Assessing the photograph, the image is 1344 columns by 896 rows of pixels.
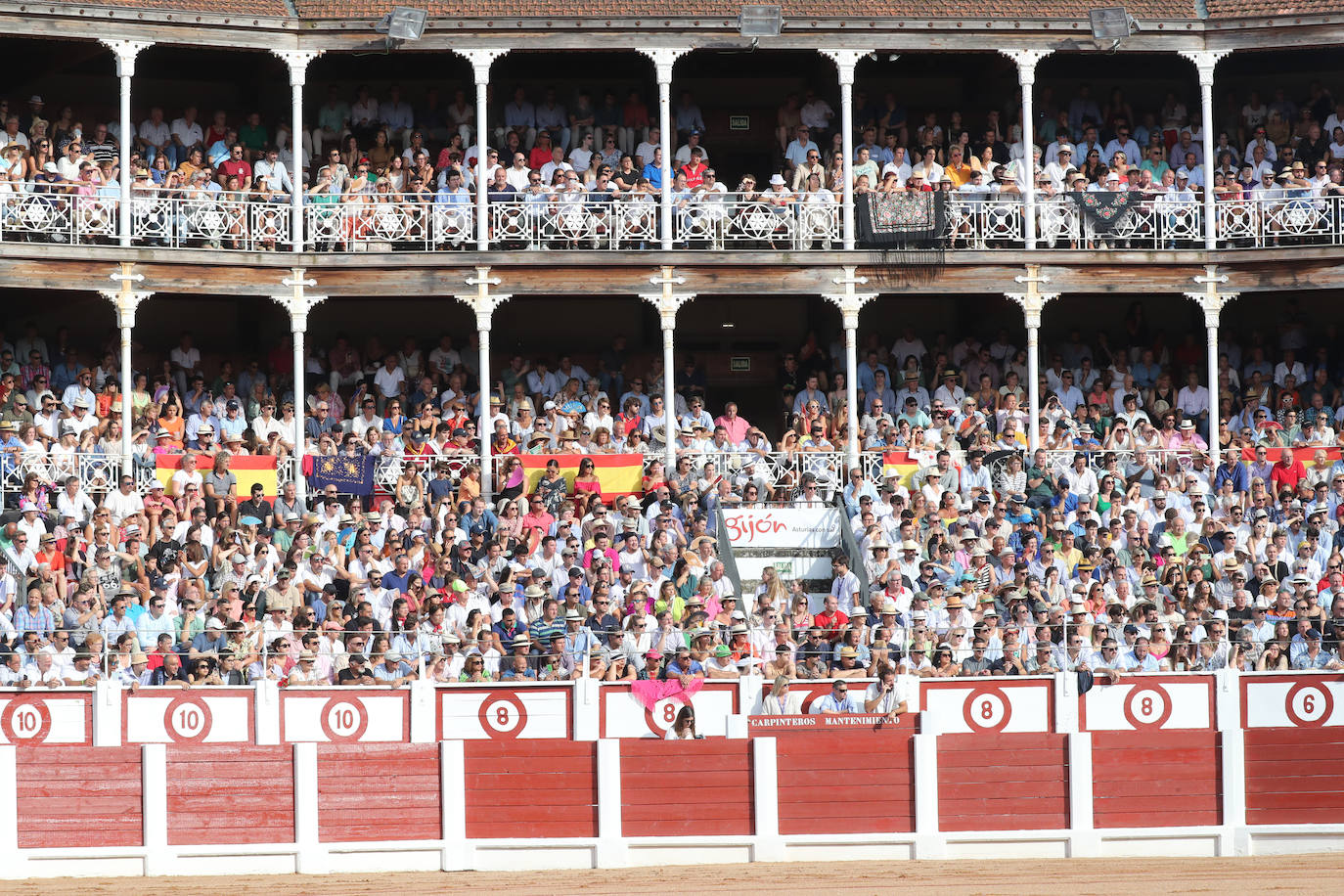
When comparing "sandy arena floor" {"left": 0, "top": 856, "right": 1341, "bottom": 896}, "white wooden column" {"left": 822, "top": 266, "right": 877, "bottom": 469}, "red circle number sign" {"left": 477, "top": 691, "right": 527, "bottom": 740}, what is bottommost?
"sandy arena floor" {"left": 0, "top": 856, "right": 1341, "bottom": 896}

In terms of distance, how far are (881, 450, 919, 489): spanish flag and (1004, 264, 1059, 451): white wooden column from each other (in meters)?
1.51

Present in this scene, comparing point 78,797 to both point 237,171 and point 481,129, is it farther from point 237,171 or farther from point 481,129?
point 481,129

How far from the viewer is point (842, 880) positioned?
1656cm

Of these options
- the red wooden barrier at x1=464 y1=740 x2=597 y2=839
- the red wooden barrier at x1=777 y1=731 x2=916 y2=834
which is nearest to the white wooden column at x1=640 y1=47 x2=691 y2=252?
the red wooden barrier at x1=777 y1=731 x2=916 y2=834

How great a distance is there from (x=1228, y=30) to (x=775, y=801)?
12.8 m

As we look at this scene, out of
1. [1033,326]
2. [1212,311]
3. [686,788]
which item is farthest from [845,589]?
[1212,311]

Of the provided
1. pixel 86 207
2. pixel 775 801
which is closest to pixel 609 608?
pixel 775 801

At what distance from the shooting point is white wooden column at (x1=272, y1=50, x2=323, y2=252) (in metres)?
25.4

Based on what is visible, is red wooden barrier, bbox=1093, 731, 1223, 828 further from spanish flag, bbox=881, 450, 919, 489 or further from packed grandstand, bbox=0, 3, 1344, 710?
spanish flag, bbox=881, 450, 919, 489

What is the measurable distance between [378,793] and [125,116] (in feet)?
33.3

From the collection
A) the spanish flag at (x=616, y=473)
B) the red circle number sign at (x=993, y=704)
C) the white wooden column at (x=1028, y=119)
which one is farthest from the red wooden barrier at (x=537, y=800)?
the white wooden column at (x=1028, y=119)

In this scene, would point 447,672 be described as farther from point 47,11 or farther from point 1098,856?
point 47,11

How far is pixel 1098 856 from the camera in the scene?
17.8 meters

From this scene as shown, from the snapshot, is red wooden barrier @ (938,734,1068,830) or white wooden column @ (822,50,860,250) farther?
white wooden column @ (822,50,860,250)
